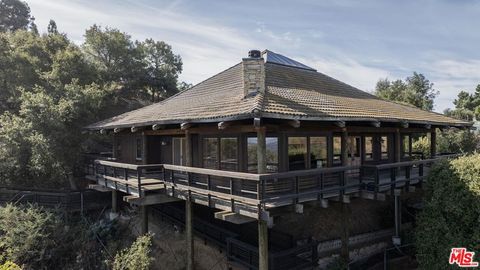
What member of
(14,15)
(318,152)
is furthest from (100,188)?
(14,15)

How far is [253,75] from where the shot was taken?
32.3ft

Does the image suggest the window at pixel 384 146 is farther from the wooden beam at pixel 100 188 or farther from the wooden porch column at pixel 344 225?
the wooden beam at pixel 100 188

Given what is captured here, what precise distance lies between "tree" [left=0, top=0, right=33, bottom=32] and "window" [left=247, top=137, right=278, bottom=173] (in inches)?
1702

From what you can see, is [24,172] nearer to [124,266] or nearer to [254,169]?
[124,266]

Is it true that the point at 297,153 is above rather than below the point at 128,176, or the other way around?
above

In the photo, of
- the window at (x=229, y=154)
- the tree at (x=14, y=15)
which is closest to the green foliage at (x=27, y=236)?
the window at (x=229, y=154)

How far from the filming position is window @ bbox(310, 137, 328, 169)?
1089cm

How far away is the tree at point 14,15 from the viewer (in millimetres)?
38781

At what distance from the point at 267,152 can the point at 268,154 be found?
0.09m

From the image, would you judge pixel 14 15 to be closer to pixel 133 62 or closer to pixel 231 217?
pixel 133 62

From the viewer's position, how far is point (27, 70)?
71.1ft

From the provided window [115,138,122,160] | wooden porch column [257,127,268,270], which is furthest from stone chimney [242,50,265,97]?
window [115,138,122,160]

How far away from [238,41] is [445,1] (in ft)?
28.0

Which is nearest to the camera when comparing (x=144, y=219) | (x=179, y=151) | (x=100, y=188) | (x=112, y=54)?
(x=144, y=219)
